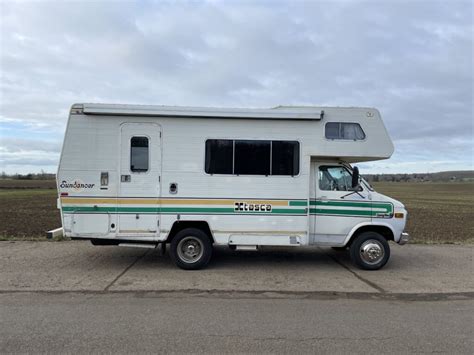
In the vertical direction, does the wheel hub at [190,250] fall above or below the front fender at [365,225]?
below

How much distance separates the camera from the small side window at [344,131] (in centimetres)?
812

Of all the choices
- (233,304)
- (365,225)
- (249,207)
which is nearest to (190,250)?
(249,207)

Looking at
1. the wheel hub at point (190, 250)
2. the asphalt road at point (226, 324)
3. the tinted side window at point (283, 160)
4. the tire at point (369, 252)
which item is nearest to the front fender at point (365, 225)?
the tire at point (369, 252)

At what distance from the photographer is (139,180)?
789 centimetres

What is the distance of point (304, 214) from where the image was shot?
8.05m

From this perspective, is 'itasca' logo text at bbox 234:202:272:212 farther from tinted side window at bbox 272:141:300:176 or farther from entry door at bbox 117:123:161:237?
entry door at bbox 117:123:161:237

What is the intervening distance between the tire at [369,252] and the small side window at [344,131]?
6.54 feet

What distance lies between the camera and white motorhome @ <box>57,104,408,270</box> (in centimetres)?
783

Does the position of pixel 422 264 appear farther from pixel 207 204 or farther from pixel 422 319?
pixel 207 204

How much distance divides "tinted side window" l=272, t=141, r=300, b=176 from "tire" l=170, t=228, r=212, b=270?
6.17 feet

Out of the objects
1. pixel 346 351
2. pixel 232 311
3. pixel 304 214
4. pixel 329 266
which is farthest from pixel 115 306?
pixel 329 266

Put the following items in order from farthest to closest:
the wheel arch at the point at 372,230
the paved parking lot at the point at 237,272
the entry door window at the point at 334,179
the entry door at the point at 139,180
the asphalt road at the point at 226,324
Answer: the entry door window at the point at 334,179 < the wheel arch at the point at 372,230 < the entry door at the point at 139,180 < the paved parking lot at the point at 237,272 < the asphalt road at the point at 226,324

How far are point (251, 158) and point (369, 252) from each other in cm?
298

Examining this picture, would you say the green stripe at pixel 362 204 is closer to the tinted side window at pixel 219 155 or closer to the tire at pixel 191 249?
the tinted side window at pixel 219 155
